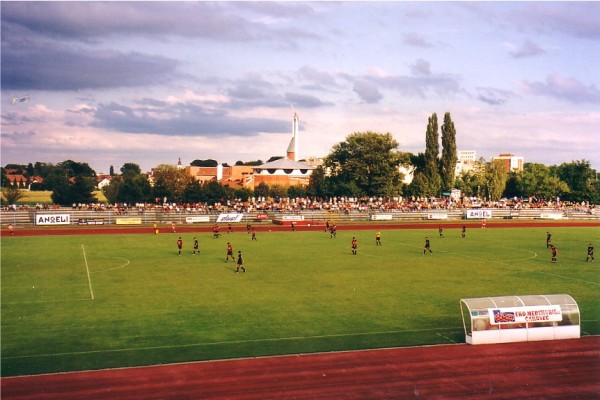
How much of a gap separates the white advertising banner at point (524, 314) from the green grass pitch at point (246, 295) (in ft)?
6.00

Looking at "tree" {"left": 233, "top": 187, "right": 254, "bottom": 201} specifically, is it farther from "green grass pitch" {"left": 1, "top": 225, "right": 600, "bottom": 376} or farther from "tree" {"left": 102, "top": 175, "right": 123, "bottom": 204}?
"green grass pitch" {"left": 1, "top": 225, "right": 600, "bottom": 376}

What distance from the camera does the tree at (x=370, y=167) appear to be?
10619 cm

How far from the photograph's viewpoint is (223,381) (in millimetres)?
17594

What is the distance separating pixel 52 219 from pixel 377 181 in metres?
57.7

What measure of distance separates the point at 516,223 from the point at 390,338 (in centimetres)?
6483

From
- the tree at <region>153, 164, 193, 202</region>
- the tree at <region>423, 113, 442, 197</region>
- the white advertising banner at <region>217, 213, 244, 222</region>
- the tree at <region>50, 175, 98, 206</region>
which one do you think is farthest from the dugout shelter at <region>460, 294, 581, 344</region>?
the tree at <region>50, 175, 98, 206</region>

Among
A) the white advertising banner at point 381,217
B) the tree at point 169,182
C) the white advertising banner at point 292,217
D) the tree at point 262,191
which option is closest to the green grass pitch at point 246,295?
the white advertising banner at point 292,217

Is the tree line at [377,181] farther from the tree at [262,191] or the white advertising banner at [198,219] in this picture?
the white advertising banner at [198,219]

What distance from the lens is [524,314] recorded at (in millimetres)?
21750

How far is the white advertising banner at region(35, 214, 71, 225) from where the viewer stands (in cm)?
6944

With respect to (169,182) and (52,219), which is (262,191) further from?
(52,219)

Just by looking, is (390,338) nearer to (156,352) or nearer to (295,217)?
(156,352)

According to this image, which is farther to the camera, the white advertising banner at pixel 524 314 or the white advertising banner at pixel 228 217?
the white advertising banner at pixel 228 217

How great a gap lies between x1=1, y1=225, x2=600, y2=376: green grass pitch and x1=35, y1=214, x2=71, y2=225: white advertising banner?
58.4 ft
